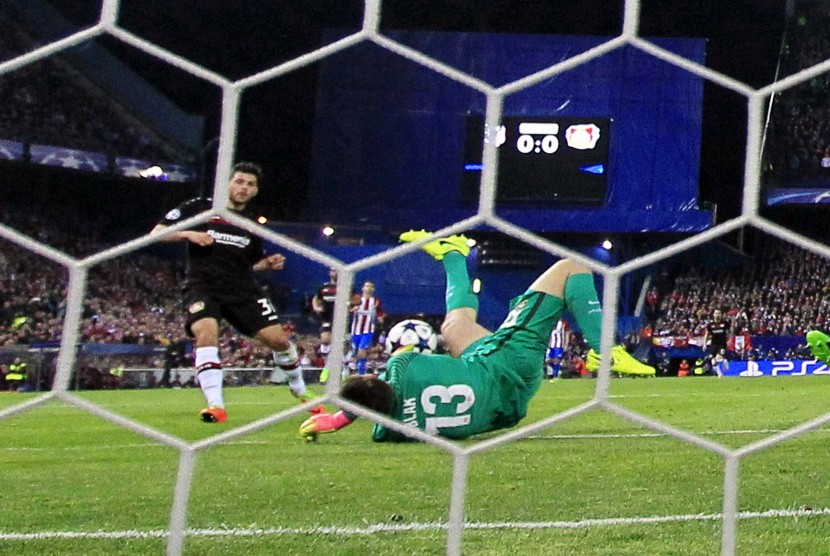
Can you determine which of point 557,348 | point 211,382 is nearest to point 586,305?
point 557,348

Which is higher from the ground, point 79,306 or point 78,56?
point 78,56

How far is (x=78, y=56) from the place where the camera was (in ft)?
2.90

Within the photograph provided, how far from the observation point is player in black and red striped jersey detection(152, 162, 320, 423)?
2.37ft

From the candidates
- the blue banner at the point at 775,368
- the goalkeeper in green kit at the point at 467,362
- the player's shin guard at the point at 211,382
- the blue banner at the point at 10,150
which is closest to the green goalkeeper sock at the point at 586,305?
the goalkeeper in green kit at the point at 467,362

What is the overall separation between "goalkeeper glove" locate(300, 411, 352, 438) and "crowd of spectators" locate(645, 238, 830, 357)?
0.74 feet

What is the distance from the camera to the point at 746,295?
3.21 ft

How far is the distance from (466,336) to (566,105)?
169mm

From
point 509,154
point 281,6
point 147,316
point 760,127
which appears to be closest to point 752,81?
point 760,127

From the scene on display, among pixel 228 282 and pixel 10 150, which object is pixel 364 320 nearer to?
pixel 228 282

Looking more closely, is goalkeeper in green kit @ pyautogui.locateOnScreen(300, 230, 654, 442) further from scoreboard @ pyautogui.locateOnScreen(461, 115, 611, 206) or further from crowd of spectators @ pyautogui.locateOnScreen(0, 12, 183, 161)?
crowd of spectators @ pyautogui.locateOnScreen(0, 12, 183, 161)

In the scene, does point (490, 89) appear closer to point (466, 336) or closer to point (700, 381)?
point (466, 336)

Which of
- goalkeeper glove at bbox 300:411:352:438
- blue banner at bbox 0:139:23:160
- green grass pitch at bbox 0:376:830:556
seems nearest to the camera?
green grass pitch at bbox 0:376:830:556

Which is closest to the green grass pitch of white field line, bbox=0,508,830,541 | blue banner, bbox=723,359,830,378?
white field line, bbox=0,508,830,541

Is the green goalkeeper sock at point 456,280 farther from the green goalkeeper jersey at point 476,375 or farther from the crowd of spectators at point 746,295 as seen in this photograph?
the crowd of spectators at point 746,295
